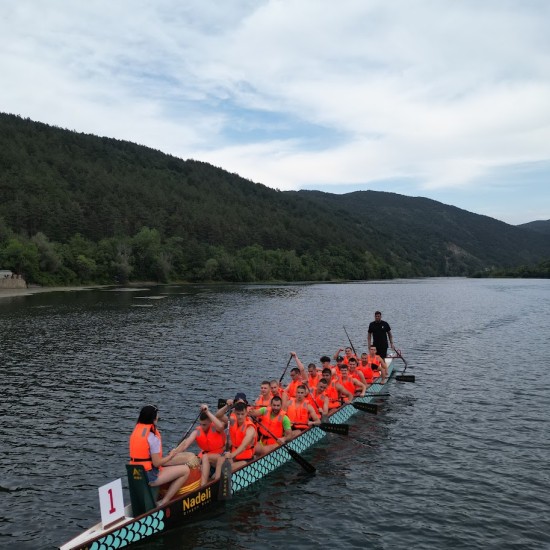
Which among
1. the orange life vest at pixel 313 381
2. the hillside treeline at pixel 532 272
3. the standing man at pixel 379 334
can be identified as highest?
the hillside treeline at pixel 532 272

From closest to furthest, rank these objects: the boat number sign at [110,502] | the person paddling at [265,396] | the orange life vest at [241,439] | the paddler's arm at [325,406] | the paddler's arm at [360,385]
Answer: the boat number sign at [110,502] < the orange life vest at [241,439] < the person paddling at [265,396] < the paddler's arm at [325,406] < the paddler's arm at [360,385]

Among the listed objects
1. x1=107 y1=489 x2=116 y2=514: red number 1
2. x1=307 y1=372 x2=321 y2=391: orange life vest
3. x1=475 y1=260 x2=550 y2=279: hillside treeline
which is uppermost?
x1=475 y1=260 x2=550 y2=279: hillside treeline

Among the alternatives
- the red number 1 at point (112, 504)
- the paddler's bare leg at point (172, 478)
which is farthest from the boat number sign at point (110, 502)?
the paddler's bare leg at point (172, 478)

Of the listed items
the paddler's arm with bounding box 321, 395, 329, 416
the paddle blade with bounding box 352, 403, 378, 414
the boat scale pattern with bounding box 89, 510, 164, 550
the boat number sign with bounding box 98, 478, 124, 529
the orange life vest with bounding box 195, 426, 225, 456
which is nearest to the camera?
the boat scale pattern with bounding box 89, 510, 164, 550

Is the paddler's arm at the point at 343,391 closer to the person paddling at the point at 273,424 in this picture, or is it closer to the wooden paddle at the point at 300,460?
the person paddling at the point at 273,424

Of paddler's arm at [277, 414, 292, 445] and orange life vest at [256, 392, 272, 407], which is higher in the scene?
orange life vest at [256, 392, 272, 407]

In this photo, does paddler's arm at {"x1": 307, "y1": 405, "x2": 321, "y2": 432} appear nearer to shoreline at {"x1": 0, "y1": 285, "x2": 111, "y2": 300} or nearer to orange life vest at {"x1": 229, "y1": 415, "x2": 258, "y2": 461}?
orange life vest at {"x1": 229, "y1": 415, "x2": 258, "y2": 461}

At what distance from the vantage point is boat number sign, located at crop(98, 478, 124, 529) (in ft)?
32.8

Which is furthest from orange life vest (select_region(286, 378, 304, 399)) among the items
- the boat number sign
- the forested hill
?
the forested hill

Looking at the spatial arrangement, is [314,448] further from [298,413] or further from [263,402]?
[263,402]

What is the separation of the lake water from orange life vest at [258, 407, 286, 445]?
101cm

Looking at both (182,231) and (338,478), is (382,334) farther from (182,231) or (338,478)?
(182,231)

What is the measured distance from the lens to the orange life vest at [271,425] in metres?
14.7

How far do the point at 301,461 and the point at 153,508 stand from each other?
490cm
